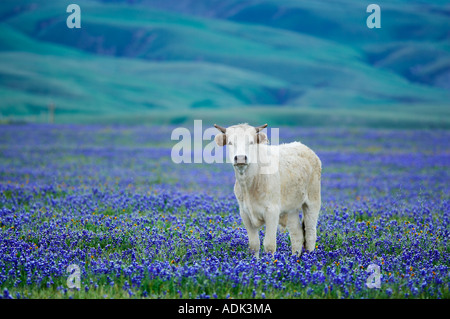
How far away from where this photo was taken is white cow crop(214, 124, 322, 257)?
741 cm

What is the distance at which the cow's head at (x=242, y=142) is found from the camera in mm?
7090

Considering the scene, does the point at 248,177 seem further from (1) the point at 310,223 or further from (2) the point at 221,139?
(1) the point at 310,223

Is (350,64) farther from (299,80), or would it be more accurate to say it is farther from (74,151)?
(74,151)

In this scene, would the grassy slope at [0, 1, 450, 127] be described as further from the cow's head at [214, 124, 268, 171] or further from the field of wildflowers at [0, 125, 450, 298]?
the cow's head at [214, 124, 268, 171]

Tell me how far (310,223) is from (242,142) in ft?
7.79

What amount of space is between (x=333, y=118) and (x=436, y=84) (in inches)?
4346

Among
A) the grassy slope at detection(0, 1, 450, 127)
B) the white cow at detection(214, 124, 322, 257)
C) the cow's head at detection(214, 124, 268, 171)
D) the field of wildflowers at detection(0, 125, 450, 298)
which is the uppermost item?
the grassy slope at detection(0, 1, 450, 127)

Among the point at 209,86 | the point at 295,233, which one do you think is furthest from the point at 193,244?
the point at 209,86

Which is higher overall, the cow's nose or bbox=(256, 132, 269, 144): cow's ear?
bbox=(256, 132, 269, 144): cow's ear

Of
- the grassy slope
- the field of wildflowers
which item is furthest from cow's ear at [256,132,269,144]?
the grassy slope

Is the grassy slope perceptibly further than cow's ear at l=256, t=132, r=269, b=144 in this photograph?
Yes

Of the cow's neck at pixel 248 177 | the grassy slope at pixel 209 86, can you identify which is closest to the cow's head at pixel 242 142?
the cow's neck at pixel 248 177

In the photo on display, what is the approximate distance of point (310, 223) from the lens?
867 centimetres

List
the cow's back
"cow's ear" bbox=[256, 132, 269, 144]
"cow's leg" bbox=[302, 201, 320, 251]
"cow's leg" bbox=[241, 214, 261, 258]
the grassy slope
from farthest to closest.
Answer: the grassy slope
"cow's leg" bbox=[302, 201, 320, 251]
the cow's back
"cow's leg" bbox=[241, 214, 261, 258]
"cow's ear" bbox=[256, 132, 269, 144]
